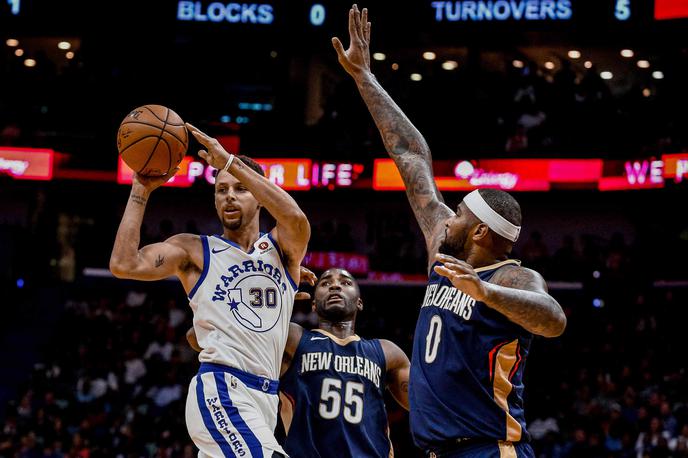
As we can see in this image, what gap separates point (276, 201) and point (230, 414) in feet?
3.80

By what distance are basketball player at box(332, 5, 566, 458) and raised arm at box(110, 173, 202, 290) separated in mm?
1499

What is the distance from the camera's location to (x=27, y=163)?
19.5m

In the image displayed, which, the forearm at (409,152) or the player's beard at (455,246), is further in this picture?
the forearm at (409,152)

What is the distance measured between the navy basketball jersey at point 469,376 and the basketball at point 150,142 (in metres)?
1.87

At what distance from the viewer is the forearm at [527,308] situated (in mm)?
4379

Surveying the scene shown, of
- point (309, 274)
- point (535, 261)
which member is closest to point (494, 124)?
point (535, 261)

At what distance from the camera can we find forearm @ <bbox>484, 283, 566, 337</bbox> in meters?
4.38

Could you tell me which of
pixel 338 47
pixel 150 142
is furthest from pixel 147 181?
pixel 338 47

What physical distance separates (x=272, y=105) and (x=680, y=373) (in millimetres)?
10301

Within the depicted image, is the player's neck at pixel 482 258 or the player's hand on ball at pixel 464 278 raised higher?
the player's neck at pixel 482 258

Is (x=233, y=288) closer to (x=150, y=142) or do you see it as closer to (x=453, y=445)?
(x=150, y=142)

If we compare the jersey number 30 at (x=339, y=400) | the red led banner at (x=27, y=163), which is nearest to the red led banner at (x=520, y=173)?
the red led banner at (x=27, y=163)

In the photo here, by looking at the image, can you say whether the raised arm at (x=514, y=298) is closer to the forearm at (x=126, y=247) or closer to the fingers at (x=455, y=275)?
the fingers at (x=455, y=275)

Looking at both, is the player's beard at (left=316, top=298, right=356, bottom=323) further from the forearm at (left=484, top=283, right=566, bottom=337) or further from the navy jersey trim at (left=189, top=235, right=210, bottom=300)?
the forearm at (left=484, top=283, right=566, bottom=337)
